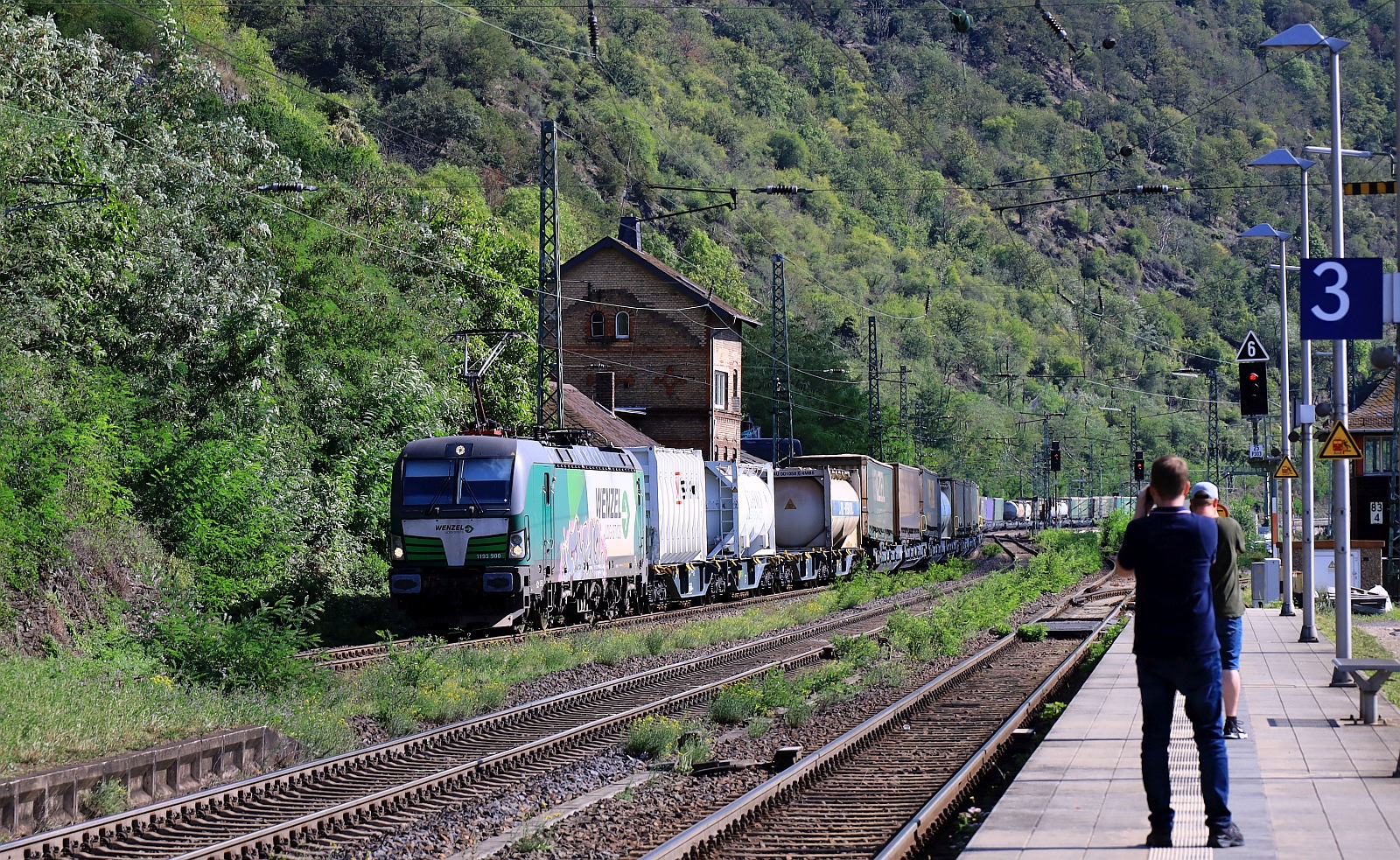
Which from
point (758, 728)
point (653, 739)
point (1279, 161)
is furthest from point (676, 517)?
point (653, 739)

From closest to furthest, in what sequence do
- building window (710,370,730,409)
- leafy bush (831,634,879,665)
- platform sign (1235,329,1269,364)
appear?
leafy bush (831,634,879,665)
platform sign (1235,329,1269,364)
building window (710,370,730,409)

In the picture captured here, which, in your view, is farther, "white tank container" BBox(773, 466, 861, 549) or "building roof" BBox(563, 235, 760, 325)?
"building roof" BBox(563, 235, 760, 325)

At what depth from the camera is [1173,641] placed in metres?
7.62

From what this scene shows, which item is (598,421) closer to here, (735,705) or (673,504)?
(673,504)

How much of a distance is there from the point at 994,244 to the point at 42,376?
166 meters

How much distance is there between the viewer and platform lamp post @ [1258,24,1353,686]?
55.6ft

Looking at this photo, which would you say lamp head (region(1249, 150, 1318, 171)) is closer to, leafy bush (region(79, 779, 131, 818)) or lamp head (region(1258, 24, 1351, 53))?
lamp head (region(1258, 24, 1351, 53))

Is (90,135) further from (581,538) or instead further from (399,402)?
(581,538)

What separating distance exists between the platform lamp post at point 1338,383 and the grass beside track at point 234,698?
977 centimetres

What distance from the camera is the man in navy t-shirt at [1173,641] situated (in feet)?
24.9

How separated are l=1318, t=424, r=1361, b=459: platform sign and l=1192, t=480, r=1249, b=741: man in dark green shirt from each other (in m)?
6.88

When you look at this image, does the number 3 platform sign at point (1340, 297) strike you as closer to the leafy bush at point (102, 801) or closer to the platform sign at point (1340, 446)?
the platform sign at point (1340, 446)

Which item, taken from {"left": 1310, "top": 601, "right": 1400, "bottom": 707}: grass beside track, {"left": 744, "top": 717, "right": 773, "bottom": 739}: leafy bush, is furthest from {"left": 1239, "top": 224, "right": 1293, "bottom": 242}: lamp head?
{"left": 744, "top": 717, "right": 773, "bottom": 739}: leafy bush

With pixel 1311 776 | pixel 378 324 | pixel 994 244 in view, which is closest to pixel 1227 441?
pixel 994 244
